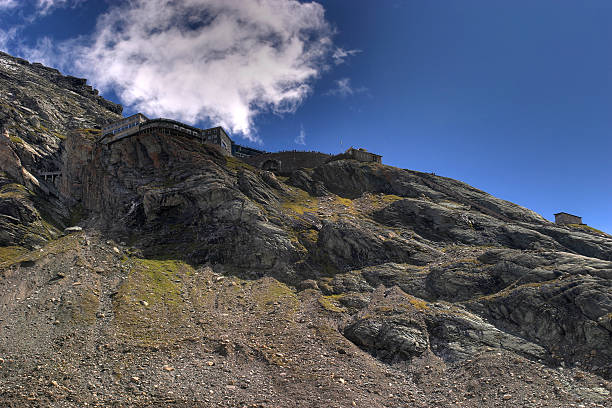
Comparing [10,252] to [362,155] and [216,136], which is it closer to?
[216,136]

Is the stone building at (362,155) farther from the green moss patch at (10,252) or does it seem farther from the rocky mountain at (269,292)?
the green moss patch at (10,252)

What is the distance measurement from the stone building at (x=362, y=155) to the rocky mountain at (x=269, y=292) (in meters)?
25.6

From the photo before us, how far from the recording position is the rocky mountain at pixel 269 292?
39.5m

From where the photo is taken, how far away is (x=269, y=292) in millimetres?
61250

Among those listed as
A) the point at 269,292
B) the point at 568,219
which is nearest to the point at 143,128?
the point at 269,292

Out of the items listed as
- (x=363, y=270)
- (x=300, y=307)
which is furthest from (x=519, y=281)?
(x=300, y=307)

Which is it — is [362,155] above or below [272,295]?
above

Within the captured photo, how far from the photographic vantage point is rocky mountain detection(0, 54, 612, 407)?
39500 mm

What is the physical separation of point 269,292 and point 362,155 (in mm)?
77979

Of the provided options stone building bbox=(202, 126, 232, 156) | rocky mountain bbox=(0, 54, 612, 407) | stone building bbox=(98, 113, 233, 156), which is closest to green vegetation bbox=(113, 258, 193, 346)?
rocky mountain bbox=(0, 54, 612, 407)

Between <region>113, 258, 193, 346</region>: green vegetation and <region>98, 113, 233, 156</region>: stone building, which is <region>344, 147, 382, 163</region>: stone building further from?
<region>113, 258, 193, 346</region>: green vegetation

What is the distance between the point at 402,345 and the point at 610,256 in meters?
62.3

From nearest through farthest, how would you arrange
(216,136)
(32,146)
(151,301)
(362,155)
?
(151,301) → (32,146) → (216,136) → (362,155)

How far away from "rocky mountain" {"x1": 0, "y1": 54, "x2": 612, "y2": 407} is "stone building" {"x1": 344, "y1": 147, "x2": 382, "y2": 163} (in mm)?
25550
